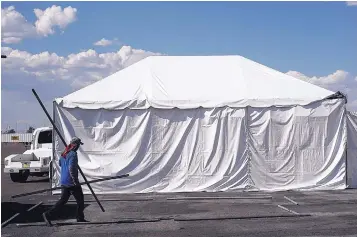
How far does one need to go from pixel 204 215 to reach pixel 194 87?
6869 mm

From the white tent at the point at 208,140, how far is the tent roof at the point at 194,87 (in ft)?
0.16

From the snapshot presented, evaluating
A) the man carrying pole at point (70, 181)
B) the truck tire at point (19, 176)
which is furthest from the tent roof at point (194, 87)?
the man carrying pole at point (70, 181)

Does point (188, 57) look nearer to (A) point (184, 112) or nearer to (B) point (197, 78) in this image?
(B) point (197, 78)

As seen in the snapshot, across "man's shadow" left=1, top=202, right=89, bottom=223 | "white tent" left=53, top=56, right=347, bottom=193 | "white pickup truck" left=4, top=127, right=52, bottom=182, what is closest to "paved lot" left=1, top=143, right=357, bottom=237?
"man's shadow" left=1, top=202, right=89, bottom=223

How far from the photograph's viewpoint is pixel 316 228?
34.4 feet

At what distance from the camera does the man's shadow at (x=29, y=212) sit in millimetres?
11969

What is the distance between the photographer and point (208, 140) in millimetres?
17578

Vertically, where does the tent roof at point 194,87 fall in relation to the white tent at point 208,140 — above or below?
above

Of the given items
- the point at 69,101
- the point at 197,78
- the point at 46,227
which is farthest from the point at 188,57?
the point at 46,227

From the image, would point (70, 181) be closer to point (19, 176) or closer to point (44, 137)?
point (19, 176)

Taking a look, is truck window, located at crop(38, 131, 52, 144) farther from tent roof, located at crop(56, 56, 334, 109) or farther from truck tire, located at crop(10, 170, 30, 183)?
tent roof, located at crop(56, 56, 334, 109)

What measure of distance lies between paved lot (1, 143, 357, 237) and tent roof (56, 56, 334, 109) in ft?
9.61

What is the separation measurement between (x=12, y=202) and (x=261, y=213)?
22.1 ft

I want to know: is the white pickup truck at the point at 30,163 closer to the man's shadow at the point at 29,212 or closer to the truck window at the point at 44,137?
the truck window at the point at 44,137
